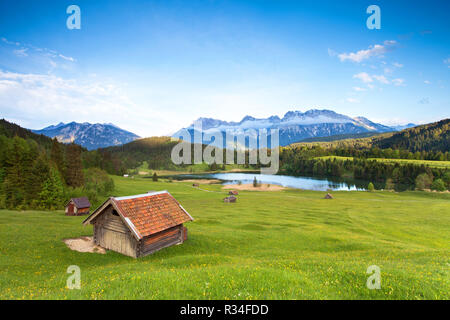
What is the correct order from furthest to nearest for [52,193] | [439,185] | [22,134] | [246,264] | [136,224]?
1. [22,134]
2. [439,185]
3. [52,193]
4. [136,224]
5. [246,264]

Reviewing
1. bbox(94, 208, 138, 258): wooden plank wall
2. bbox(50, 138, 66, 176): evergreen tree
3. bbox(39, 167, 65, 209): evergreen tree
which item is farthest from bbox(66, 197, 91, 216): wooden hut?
bbox(94, 208, 138, 258): wooden plank wall

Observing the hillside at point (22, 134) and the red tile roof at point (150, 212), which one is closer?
the red tile roof at point (150, 212)

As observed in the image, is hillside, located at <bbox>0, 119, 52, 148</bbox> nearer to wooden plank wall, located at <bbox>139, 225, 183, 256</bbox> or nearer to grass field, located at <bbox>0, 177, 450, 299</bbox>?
grass field, located at <bbox>0, 177, 450, 299</bbox>

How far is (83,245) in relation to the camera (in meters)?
24.0

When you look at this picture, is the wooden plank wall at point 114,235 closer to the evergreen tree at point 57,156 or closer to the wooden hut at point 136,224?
the wooden hut at point 136,224

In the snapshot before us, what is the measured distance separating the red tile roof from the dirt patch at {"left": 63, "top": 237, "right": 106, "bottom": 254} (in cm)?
575

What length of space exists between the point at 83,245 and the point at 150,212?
29.6 ft

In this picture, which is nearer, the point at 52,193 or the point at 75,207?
the point at 75,207

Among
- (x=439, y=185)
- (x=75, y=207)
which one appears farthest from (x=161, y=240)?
(x=439, y=185)

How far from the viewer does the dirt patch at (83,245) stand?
2284 cm

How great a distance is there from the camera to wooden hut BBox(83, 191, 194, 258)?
2130 centimetres

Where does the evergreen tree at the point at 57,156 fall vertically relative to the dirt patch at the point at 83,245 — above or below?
above

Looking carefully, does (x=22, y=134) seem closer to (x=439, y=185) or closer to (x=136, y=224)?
(x=136, y=224)

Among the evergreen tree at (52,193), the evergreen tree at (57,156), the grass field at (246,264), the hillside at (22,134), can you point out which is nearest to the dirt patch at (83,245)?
the grass field at (246,264)
